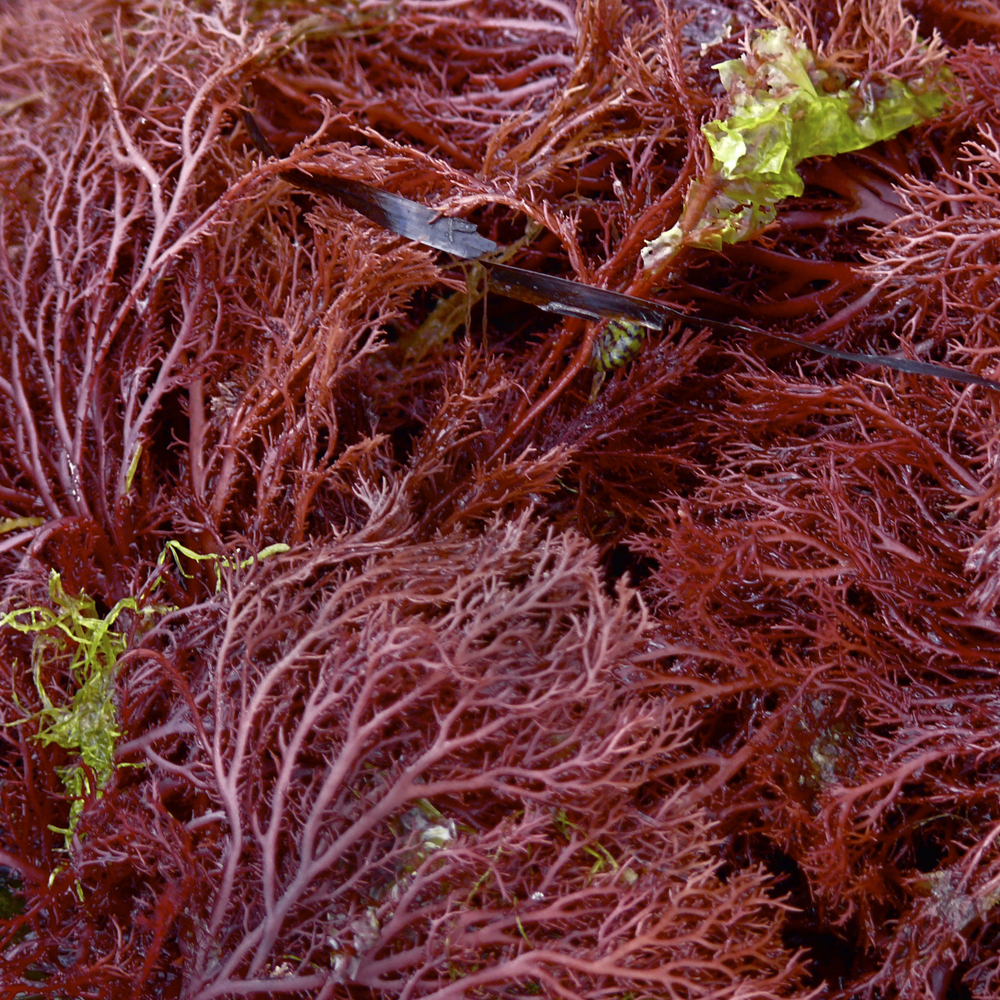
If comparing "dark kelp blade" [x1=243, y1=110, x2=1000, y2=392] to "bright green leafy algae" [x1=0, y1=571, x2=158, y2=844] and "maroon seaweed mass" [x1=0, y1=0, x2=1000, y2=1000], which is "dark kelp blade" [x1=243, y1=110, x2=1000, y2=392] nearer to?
"maroon seaweed mass" [x1=0, y1=0, x2=1000, y2=1000]

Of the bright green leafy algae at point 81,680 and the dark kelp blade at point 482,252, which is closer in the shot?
the bright green leafy algae at point 81,680

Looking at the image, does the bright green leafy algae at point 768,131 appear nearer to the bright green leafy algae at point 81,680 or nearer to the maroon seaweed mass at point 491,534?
the maroon seaweed mass at point 491,534

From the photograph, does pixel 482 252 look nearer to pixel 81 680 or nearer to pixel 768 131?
pixel 768 131

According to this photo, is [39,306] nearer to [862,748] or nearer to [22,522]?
[22,522]

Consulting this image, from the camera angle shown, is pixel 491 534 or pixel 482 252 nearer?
pixel 491 534

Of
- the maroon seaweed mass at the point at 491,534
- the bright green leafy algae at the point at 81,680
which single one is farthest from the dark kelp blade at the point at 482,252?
the bright green leafy algae at the point at 81,680

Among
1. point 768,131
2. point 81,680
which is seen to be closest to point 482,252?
point 768,131

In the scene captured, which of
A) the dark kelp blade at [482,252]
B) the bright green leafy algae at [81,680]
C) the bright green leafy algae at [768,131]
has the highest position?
the bright green leafy algae at [768,131]
